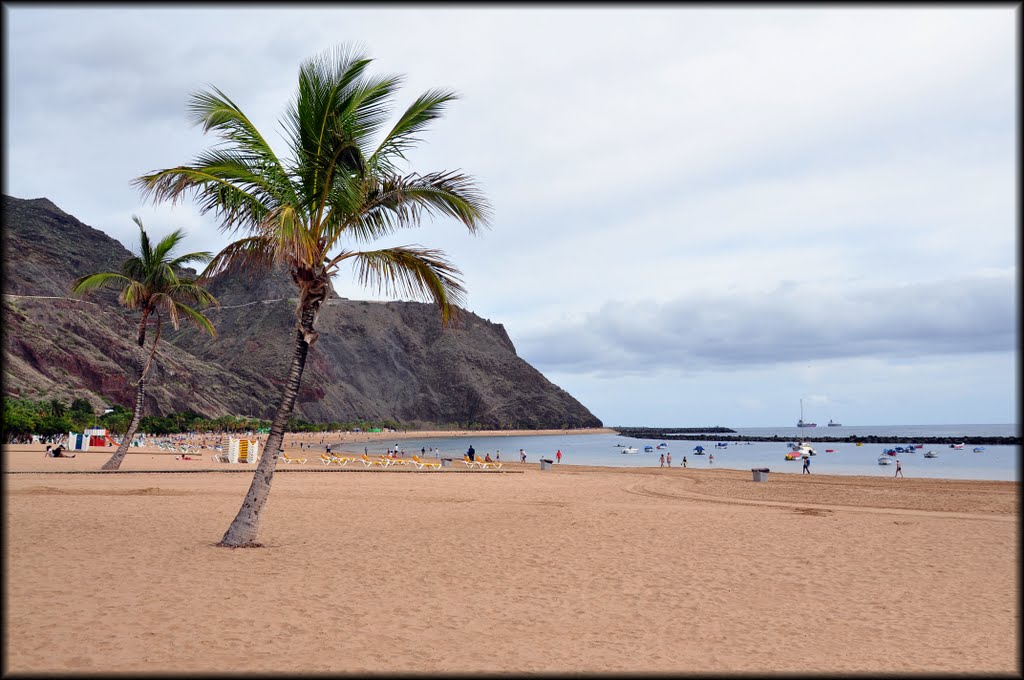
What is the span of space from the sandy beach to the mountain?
59.7 feet

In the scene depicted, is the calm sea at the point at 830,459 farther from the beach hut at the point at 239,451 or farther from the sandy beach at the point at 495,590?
the sandy beach at the point at 495,590

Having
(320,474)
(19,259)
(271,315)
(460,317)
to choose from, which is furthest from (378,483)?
(271,315)

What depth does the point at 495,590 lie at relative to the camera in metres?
7.77

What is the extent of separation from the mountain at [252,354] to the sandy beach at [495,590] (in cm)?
1818

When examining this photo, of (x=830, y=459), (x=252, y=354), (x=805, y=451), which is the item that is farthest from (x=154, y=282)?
(x=252, y=354)

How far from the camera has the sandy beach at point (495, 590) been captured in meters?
5.46

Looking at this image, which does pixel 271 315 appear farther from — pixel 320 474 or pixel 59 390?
pixel 320 474

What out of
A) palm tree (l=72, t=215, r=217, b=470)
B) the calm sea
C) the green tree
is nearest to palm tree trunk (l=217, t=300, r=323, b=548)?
palm tree (l=72, t=215, r=217, b=470)

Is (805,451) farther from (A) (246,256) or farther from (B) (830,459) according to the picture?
(A) (246,256)

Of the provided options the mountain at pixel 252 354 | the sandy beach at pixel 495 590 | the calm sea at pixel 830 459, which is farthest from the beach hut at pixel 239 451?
the calm sea at pixel 830 459

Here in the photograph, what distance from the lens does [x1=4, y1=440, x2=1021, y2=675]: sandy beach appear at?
546 cm

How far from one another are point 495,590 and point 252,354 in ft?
425

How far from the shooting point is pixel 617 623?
21.6 feet

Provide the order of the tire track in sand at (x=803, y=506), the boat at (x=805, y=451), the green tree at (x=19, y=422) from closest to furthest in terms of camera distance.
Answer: the tire track in sand at (x=803, y=506) → the green tree at (x=19, y=422) → the boat at (x=805, y=451)
